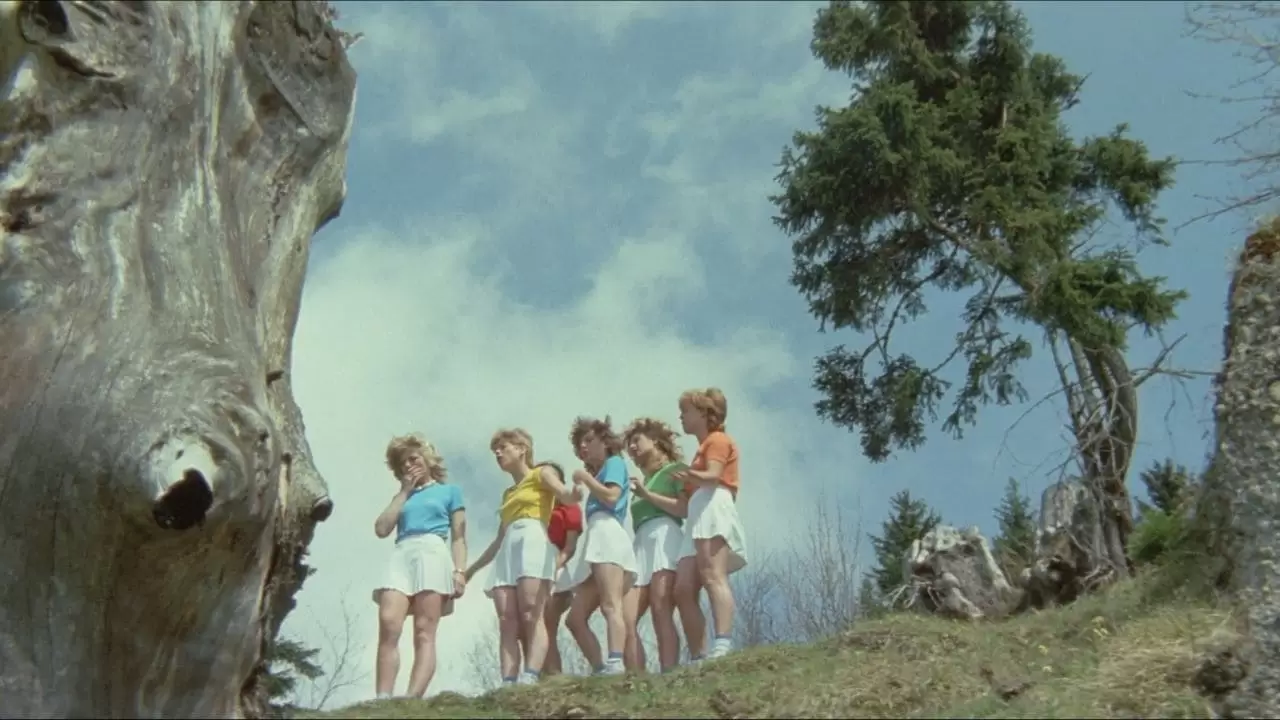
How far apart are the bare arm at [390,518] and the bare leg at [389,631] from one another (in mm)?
503

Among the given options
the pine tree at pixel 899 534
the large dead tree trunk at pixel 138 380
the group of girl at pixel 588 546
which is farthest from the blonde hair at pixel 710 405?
the pine tree at pixel 899 534

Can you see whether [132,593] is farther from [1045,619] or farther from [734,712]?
[1045,619]

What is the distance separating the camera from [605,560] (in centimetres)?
930

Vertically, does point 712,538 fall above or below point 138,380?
above

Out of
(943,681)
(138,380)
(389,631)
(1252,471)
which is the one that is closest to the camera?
(138,380)

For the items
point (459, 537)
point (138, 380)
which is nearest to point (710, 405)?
point (459, 537)

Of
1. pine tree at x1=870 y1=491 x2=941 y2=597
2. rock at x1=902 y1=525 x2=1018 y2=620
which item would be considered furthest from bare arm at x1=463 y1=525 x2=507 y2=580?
pine tree at x1=870 y1=491 x2=941 y2=597

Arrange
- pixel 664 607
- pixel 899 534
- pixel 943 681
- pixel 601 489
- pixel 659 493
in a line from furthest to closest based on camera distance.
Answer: pixel 899 534 < pixel 659 493 < pixel 664 607 < pixel 601 489 < pixel 943 681

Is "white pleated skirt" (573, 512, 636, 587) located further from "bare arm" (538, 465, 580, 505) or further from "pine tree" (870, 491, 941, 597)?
"pine tree" (870, 491, 941, 597)

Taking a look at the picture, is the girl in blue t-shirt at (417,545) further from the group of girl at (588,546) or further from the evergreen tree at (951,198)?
the evergreen tree at (951,198)

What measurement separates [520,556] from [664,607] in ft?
3.39

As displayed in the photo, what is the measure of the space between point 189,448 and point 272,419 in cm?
52

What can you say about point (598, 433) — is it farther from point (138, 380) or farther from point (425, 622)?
point (138, 380)

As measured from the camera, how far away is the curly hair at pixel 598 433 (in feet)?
32.5
